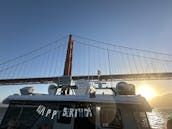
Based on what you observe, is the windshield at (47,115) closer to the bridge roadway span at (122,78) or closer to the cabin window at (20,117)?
the cabin window at (20,117)

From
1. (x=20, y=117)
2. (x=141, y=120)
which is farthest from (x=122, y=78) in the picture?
(x=20, y=117)

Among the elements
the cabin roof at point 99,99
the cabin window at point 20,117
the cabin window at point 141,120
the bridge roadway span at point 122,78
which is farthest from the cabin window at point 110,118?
the bridge roadway span at point 122,78

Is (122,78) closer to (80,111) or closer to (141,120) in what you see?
(141,120)

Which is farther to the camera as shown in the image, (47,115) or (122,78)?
(122,78)

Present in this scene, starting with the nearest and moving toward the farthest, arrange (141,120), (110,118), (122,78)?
(110,118) → (141,120) → (122,78)

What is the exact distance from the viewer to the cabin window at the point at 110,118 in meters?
4.03

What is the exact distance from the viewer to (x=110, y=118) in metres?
4.10

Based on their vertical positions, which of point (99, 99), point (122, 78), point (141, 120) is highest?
point (122, 78)

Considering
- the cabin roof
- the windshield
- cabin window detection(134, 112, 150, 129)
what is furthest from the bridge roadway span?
cabin window detection(134, 112, 150, 129)

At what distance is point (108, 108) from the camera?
4.17 metres

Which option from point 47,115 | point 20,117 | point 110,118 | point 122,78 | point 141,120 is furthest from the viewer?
point 122,78

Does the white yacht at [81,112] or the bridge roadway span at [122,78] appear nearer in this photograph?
the white yacht at [81,112]

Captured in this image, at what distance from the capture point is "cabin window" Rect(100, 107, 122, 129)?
13.2 feet

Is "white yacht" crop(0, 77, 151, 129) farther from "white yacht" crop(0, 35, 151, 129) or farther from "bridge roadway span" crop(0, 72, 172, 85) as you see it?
"bridge roadway span" crop(0, 72, 172, 85)
